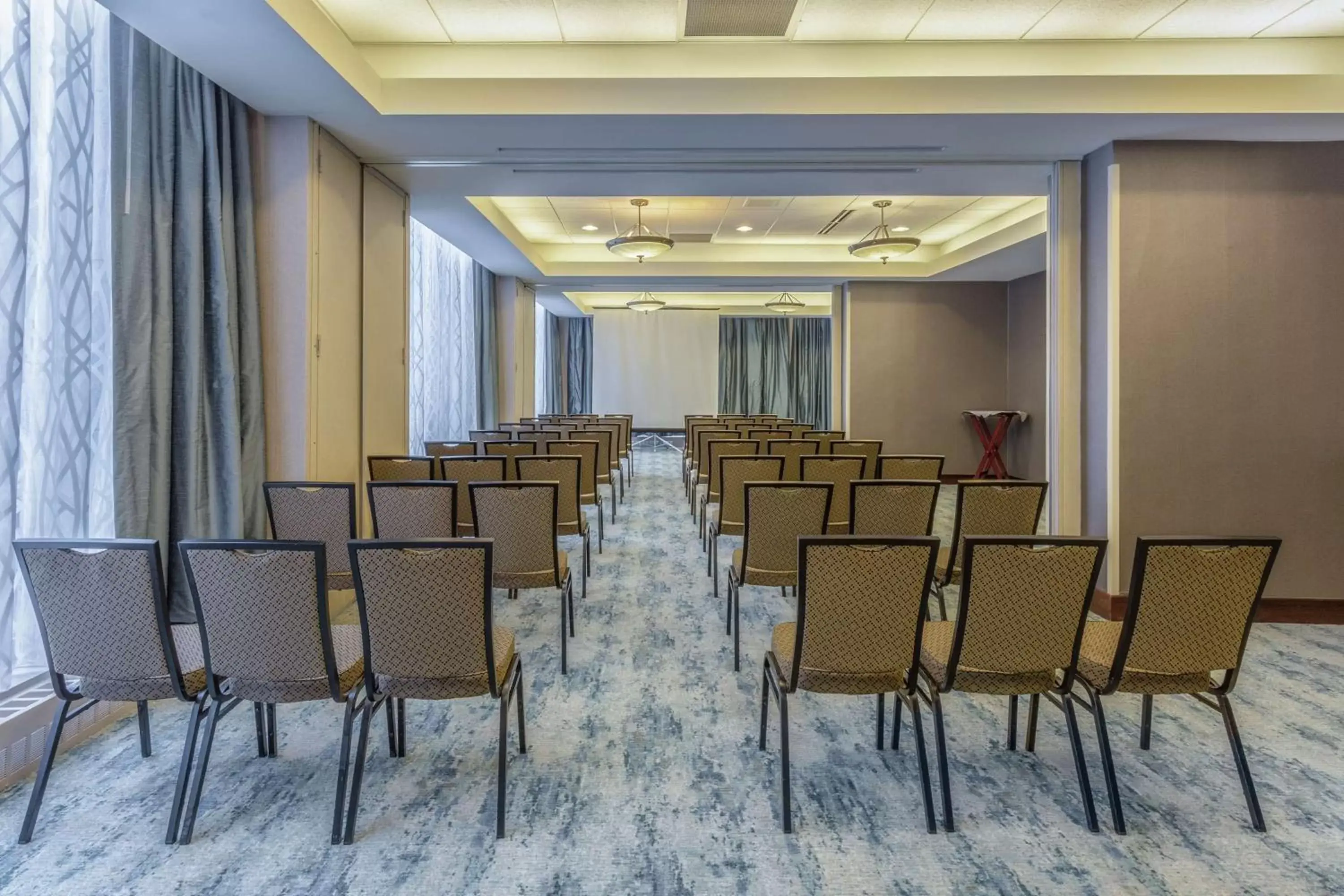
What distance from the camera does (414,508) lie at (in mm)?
3270

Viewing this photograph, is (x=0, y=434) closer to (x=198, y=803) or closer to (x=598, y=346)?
(x=198, y=803)

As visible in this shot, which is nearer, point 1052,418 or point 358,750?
point 358,750

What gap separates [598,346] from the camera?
16.3 meters

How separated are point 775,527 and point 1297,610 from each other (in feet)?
11.9

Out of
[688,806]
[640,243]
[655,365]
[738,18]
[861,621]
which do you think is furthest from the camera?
[655,365]

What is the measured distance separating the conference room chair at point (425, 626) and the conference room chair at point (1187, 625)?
1912mm

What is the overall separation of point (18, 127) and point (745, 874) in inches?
148

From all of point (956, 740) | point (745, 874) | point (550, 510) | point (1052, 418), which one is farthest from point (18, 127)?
point (1052, 418)

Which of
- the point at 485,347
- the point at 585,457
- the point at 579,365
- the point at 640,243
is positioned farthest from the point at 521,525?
the point at 579,365

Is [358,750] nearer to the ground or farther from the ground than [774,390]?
nearer to the ground

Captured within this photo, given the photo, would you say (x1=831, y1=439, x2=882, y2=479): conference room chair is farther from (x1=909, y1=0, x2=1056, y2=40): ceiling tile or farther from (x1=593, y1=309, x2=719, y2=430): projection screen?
(x1=593, y1=309, x2=719, y2=430): projection screen

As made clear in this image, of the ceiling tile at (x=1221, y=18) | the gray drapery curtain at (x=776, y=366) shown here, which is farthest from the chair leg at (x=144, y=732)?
the gray drapery curtain at (x=776, y=366)

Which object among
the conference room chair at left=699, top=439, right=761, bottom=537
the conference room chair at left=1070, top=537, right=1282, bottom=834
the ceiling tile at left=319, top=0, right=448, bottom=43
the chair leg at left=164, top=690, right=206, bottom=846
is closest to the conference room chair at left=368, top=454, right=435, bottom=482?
the conference room chair at left=699, top=439, right=761, bottom=537

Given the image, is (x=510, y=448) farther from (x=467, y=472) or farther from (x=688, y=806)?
(x=688, y=806)
